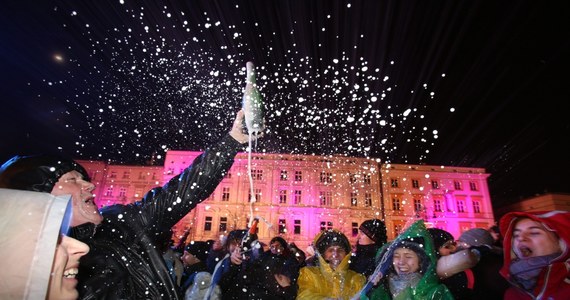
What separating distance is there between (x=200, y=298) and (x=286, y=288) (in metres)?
1.30

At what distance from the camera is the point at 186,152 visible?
43.8 m

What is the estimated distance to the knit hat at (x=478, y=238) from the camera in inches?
162

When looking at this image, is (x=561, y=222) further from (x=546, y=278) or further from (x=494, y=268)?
(x=494, y=268)

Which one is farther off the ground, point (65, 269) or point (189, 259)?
point (65, 269)

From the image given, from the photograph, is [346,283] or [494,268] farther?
[346,283]

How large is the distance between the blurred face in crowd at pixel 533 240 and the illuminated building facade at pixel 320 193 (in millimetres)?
40279

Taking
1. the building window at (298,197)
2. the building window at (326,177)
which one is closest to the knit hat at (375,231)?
the building window at (298,197)

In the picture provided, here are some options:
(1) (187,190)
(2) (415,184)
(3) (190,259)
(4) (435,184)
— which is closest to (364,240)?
(1) (187,190)

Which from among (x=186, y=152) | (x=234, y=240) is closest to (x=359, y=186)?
(x=186, y=152)

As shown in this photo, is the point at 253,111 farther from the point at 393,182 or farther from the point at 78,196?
the point at 393,182

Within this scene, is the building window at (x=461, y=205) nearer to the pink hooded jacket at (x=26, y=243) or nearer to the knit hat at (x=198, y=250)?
the knit hat at (x=198, y=250)

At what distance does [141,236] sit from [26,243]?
1213mm

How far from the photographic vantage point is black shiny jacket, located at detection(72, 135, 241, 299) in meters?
1.88

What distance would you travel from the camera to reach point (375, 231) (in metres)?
5.08
